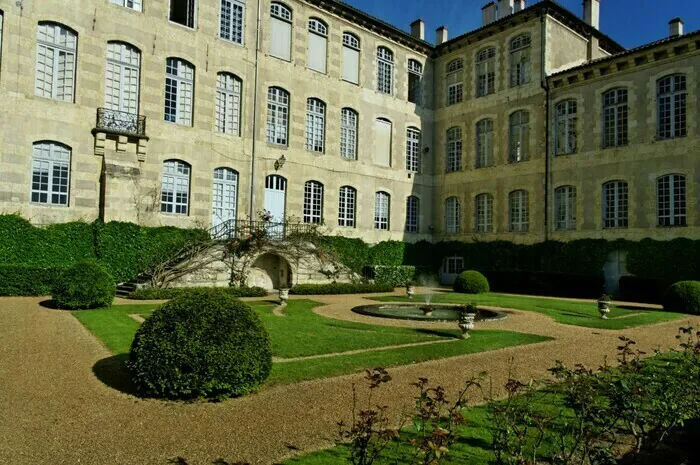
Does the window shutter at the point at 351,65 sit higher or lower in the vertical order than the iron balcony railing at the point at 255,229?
higher

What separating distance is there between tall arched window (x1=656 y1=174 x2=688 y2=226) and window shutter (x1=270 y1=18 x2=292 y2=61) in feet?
55.3

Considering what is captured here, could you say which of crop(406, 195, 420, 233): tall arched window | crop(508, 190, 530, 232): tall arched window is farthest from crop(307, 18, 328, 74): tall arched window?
crop(508, 190, 530, 232): tall arched window

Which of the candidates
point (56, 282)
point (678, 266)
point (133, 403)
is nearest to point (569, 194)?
point (678, 266)

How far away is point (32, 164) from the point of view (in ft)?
59.1

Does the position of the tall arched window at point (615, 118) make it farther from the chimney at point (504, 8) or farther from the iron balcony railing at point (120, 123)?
the iron balcony railing at point (120, 123)

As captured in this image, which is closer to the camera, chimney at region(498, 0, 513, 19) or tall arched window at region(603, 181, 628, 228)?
tall arched window at region(603, 181, 628, 228)

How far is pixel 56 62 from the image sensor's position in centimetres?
1858

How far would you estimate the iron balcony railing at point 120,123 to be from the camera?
1914cm

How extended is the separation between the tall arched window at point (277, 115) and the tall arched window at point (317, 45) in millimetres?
2313

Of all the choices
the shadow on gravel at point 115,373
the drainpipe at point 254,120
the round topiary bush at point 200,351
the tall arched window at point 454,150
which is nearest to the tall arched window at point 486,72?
the tall arched window at point 454,150

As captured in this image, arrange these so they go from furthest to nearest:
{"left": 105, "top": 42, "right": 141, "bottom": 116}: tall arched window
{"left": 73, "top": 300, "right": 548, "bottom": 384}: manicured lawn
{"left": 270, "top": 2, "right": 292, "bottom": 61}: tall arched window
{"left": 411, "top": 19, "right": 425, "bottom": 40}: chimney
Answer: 1. {"left": 411, "top": 19, "right": 425, "bottom": 40}: chimney
2. {"left": 270, "top": 2, "right": 292, "bottom": 61}: tall arched window
3. {"left": 105, "top": 42, "right": 141, "bottom": 116}: tall arched window
4. {"left": 73, "top": 300, "right": 548, "bottom": 384}: manicured lawn

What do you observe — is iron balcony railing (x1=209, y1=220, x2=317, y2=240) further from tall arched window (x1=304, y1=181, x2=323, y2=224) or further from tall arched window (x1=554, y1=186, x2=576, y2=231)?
tall arched window (x1=554, y1=186, x2=576, y2=231)

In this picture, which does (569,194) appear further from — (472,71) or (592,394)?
(592,394)

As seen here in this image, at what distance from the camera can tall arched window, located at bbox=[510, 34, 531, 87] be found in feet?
84.8
